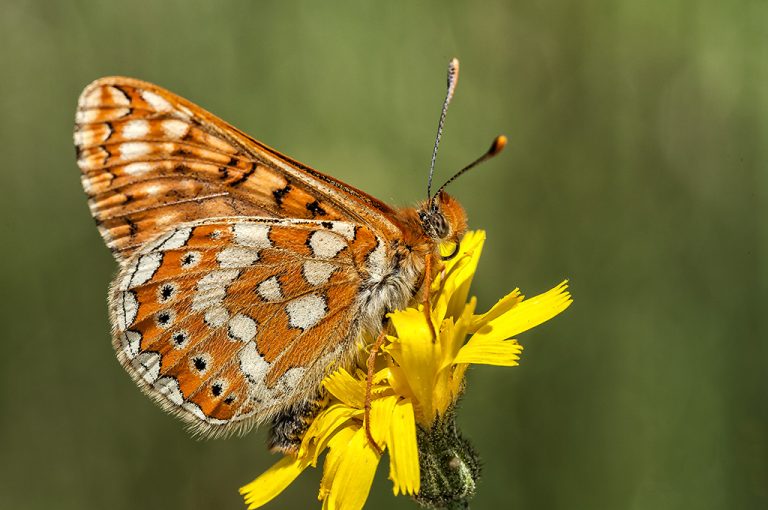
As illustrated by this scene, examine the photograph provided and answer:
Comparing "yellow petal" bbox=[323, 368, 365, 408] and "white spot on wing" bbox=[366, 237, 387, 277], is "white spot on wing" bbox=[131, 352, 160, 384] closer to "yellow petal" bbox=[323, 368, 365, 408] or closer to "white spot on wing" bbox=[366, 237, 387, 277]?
"yellow petal" bbox=[323, 368, 365, 408]

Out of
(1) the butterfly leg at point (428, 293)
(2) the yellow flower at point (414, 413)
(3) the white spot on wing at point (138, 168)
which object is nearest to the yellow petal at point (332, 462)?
(2) the yellow flower at point (414, 413)

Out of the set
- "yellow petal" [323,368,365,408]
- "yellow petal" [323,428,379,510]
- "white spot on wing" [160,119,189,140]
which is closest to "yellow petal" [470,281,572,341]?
"yellow petal" [323,368,365,408]

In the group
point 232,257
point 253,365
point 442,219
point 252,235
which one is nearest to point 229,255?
point 232,257

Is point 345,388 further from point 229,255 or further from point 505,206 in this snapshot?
point 505,206

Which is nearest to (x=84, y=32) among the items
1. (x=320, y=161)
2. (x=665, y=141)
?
(x=320, y=161)

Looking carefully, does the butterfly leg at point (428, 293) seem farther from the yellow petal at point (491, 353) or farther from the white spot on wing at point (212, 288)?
the white spot on wing at point (212, 288)

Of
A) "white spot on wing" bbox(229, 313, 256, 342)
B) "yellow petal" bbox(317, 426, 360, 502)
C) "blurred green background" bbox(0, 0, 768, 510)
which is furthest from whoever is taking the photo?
"blurred green background" bbox(0, 0, 768, 510)
